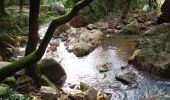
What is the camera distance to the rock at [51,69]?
10.8 meters

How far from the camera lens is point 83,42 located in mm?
15844

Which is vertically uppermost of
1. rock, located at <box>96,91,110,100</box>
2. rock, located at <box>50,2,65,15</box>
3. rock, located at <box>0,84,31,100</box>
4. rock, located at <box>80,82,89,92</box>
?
rock, located at <box>0,84,31,100</box>

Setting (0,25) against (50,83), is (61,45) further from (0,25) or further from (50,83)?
(50,83)

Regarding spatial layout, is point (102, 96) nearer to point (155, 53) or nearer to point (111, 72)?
point (111, 72)

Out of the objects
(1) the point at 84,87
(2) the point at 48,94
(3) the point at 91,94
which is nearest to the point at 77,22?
(1) the point at 84,87

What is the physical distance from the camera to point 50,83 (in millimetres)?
10195

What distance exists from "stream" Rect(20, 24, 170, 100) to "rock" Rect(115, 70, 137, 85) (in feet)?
0.58

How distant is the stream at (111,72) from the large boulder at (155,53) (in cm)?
36

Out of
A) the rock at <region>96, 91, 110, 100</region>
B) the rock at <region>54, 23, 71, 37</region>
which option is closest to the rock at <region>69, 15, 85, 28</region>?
the rock at <region>54, 23, 71, 37</region>

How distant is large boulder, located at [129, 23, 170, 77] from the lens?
1148 centimetres

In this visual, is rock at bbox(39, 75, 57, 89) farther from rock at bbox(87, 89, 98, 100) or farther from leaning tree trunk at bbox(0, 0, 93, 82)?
leaning tree trunk at bbox(0, 0, 93, 82)

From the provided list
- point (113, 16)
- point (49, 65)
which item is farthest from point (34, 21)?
point (113, 16)

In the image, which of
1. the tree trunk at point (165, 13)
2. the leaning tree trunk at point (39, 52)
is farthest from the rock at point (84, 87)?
the tree trunk at point (165, 13)

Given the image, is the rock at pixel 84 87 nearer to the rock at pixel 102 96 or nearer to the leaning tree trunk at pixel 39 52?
the rock at pixel 102 96
